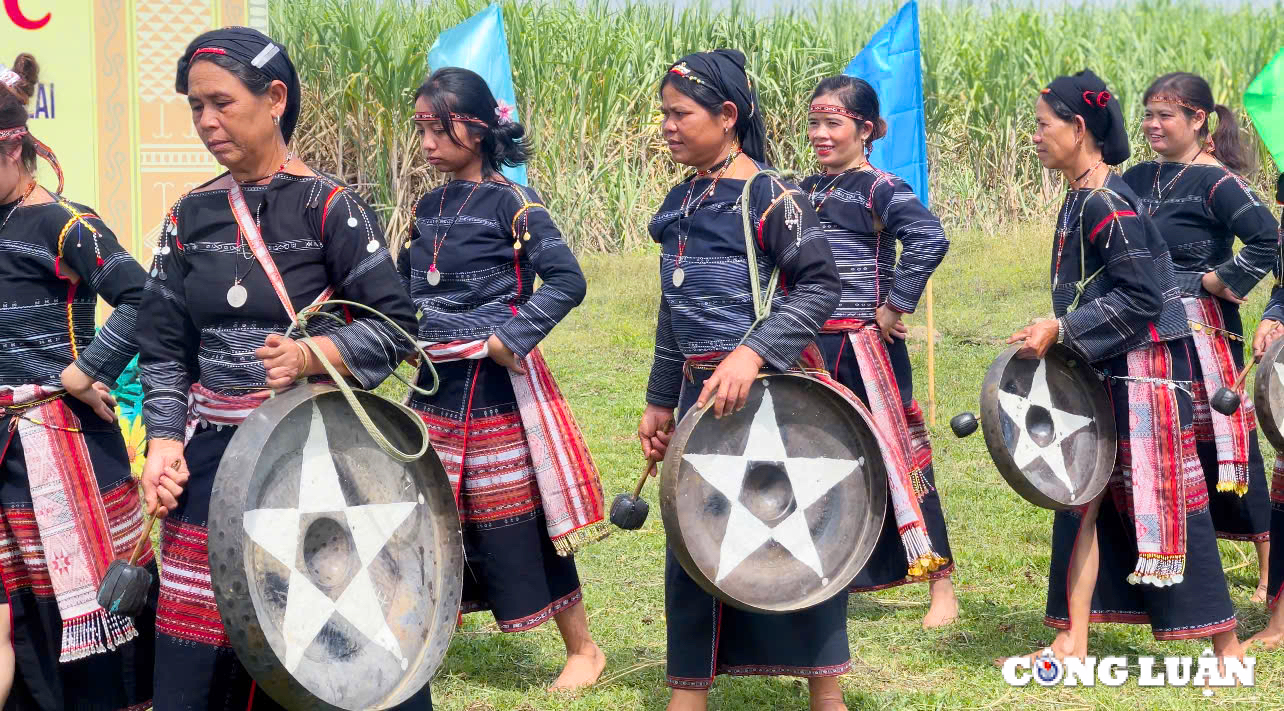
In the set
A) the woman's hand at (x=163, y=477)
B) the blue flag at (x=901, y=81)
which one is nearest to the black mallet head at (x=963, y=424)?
the woman's hand at (x=163, y=477)

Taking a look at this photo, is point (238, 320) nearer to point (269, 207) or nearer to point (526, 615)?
point (269, 207)

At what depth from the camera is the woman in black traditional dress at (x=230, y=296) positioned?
304 centimetres

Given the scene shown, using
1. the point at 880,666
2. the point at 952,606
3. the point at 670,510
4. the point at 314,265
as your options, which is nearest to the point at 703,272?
the point at 670,510

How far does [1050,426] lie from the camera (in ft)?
14.0

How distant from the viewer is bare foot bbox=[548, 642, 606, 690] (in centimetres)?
444

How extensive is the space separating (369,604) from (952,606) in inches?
110

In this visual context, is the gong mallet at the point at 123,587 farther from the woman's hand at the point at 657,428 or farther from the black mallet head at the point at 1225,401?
the black mallet head at the point at 1225,401

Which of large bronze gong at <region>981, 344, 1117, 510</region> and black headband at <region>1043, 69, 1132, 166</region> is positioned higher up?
black headband at <region>1043, 69, 1132, 166</region>

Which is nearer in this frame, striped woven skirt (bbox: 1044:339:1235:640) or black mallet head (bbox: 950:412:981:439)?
black mallet head (bbox: 950:412:981:439)

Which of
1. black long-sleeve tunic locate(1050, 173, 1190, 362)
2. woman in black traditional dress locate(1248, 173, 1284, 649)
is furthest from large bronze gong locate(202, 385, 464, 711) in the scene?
woman in black traditional dress locate(1248, 173, 1284, 649)

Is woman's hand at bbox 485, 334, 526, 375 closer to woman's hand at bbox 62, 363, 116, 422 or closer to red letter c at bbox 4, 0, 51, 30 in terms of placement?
woman's hand at bbox 62, 363, 116, 422

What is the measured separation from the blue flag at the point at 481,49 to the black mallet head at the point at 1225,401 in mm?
4759

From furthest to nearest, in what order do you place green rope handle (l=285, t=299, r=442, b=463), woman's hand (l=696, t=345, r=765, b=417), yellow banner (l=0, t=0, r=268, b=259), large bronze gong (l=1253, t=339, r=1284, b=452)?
1. yellow banner (l=0, t=0, r=268, b=259)
2. large bronze gong (l=1253, t=339, r=1284, b=452)
3. woman's hand (l=696, t=345, r=765, b=417)
4. green rope handle (l=285, t=299, r=442, b=463)

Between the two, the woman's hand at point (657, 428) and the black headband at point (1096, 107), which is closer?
the woman's hand at point (657, 428)
